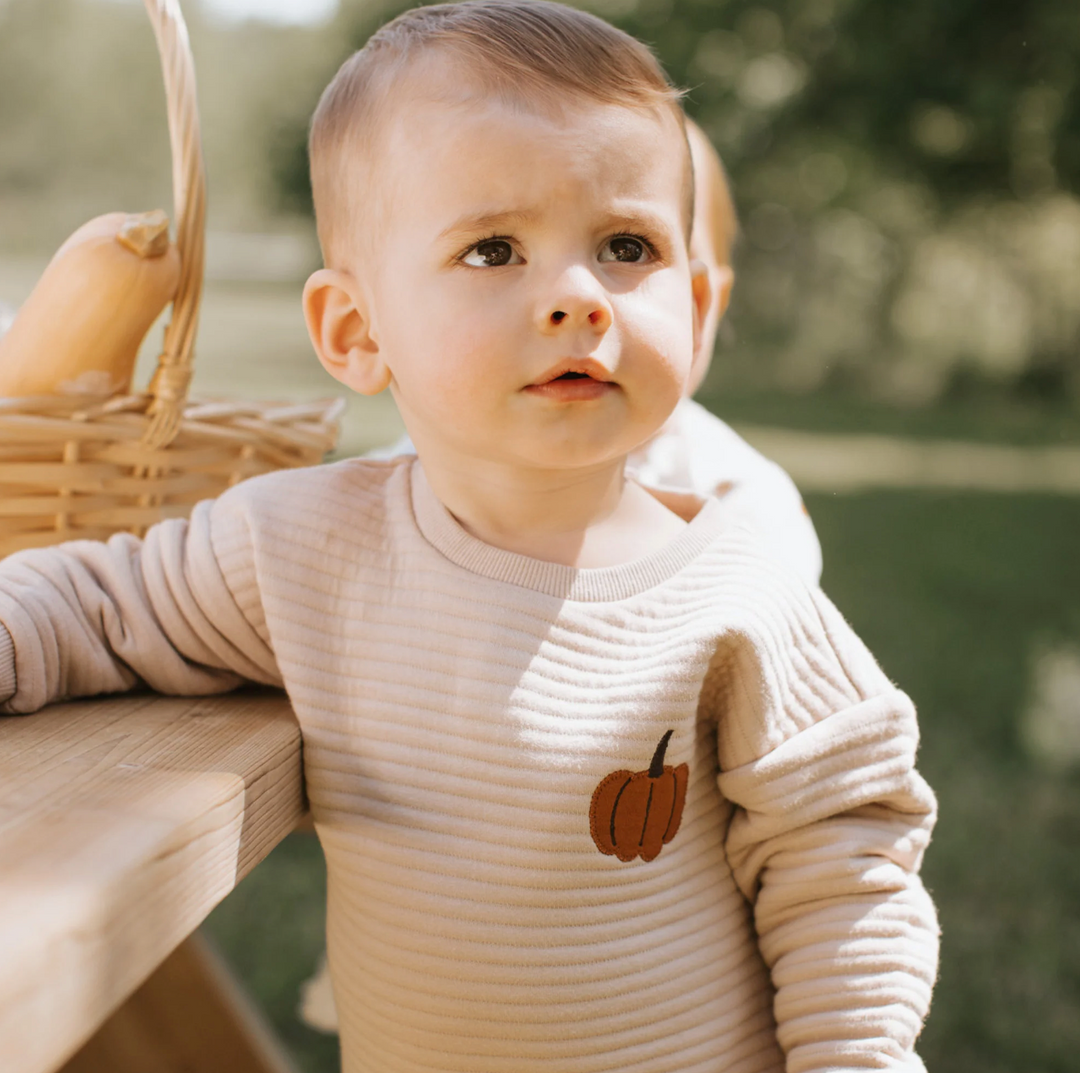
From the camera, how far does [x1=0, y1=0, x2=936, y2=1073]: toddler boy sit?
2.99 feet

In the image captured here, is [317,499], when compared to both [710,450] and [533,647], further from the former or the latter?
[710,450]

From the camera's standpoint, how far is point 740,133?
453 inches

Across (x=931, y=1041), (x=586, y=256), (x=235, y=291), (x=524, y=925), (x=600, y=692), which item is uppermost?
(x=586, y=256)

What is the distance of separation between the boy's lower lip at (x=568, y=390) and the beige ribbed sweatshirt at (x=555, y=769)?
0.50 feet

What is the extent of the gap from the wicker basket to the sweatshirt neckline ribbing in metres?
0.37

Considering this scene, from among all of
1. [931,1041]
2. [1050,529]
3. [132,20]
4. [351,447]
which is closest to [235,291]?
[132,20]

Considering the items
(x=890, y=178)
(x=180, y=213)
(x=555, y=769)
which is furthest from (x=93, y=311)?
(x=890, y=178)

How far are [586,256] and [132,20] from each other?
11207mm

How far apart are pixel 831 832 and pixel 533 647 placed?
0.28 meters

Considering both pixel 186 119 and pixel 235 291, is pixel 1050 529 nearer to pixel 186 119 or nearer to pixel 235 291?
pixel 186 119

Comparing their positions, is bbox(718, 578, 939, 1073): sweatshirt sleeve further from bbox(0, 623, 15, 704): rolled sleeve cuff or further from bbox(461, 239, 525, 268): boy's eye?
bbox(0, 623, 15, 704): rolled sleeve cuff

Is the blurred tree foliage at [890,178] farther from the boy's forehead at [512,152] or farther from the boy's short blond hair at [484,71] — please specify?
the boy's forehead at [512,152]

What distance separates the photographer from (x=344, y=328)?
41.6 inches

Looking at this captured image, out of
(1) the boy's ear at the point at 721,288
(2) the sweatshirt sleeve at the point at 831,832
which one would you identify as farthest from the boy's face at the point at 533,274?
(1) the boy's ear at the point at 721,288
